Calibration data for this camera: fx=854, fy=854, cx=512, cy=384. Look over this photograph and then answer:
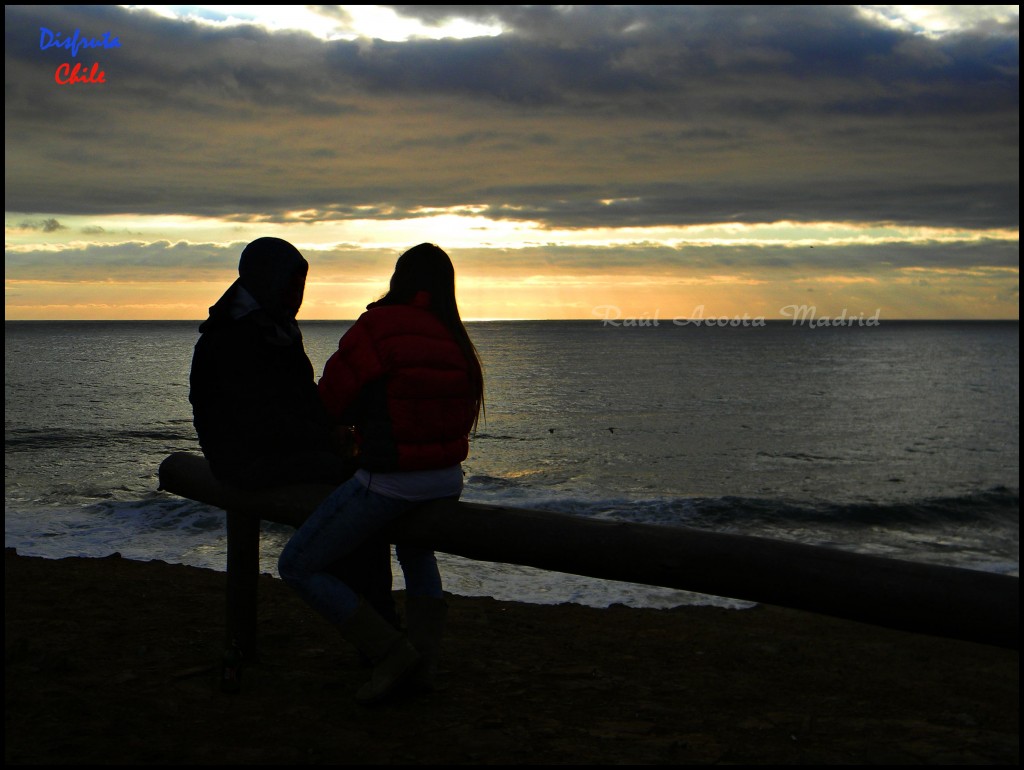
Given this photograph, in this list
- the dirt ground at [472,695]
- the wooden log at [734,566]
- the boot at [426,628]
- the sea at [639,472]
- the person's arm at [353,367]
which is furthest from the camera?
the sea at [639,472]

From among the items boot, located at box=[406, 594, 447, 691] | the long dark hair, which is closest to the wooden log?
boot, located at box=[406, 594, 447, 691]

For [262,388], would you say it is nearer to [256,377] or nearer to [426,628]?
[256,377]

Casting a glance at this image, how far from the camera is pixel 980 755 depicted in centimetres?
397

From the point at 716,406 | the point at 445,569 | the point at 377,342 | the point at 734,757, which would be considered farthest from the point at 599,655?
the point at 716,406

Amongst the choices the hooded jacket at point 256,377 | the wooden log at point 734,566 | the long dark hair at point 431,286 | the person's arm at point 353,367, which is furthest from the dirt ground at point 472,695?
the long dark hair at point 431,286

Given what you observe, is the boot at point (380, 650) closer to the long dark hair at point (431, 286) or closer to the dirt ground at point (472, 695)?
the dirt ground at point (472, 695)

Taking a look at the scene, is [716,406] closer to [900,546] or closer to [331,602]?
[900,546]

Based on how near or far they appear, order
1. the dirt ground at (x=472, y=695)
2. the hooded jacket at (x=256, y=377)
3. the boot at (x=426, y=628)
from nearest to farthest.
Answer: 1. the dirt ground at (x=472, y=695)
2. the hooded jacket at (x=256, y=377)
3. the boot at (x=426, y=628)

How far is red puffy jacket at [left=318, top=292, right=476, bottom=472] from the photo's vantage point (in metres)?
3.71

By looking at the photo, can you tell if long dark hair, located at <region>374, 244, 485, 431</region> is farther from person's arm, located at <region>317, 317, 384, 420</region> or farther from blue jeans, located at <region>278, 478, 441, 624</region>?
blue jeans, located at <region>278, 478, 441, 624</region>

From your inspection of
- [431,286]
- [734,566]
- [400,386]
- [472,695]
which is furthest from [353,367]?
[472,695]

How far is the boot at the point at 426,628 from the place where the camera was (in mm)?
4363

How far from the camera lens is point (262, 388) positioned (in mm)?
4055

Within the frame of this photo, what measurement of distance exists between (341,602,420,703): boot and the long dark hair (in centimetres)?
123
